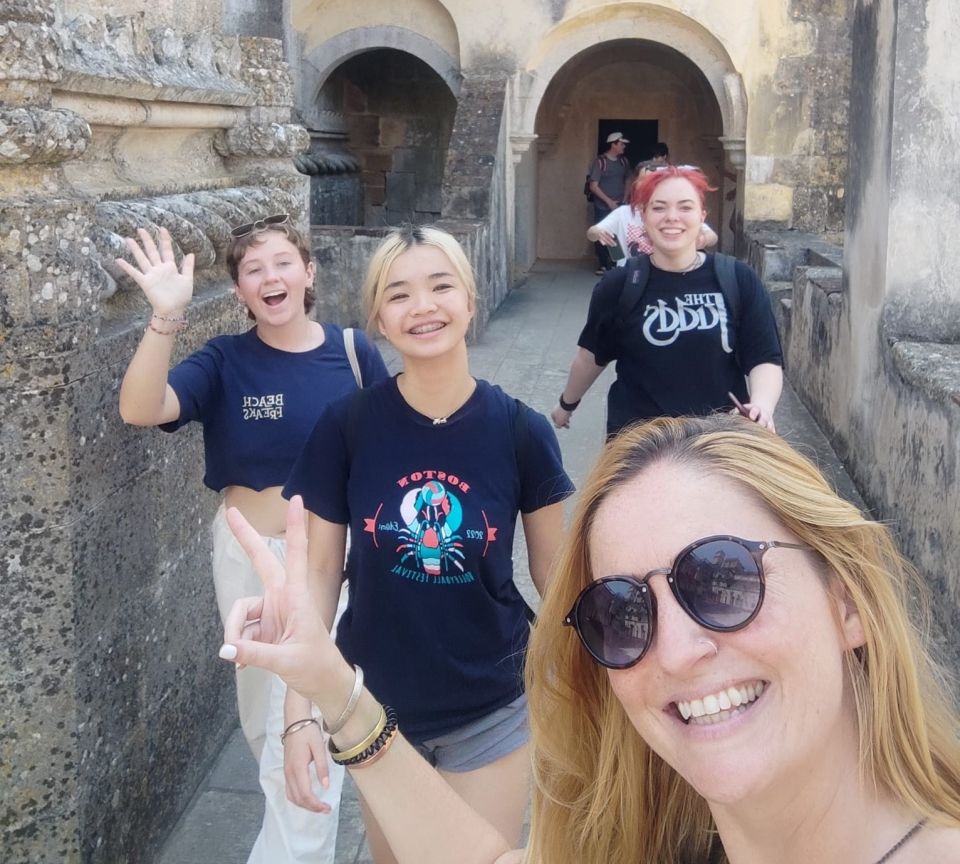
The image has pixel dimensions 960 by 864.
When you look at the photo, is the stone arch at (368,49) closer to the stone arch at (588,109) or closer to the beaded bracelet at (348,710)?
the stone arch at (588,109)

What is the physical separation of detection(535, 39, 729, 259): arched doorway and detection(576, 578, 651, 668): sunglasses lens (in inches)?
584

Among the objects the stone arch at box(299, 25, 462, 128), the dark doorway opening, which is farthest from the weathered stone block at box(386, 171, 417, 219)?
the stone arch at box(299, 25, 462, 128)

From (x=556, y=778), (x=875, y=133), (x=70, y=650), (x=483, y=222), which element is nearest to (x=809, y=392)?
(x=875, y=133)

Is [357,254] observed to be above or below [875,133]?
below

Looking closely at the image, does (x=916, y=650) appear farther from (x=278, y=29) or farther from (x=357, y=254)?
(x=278, y=29)

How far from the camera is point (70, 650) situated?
2582mm

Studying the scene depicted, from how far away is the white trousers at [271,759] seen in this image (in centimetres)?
267

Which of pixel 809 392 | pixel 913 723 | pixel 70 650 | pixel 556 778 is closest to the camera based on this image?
pixel 913 723

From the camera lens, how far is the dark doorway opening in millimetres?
17109

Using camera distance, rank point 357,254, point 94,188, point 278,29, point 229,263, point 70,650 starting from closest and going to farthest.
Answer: point 70,650 < point 229,263 < point 94,188 < point 357,254 < point 278,29

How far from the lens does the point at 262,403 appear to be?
2.89 metres

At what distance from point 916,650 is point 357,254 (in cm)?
904

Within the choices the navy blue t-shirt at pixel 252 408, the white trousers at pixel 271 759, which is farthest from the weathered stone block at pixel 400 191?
the white trousers at pixel 271 759

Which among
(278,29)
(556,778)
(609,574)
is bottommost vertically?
(556,778)
